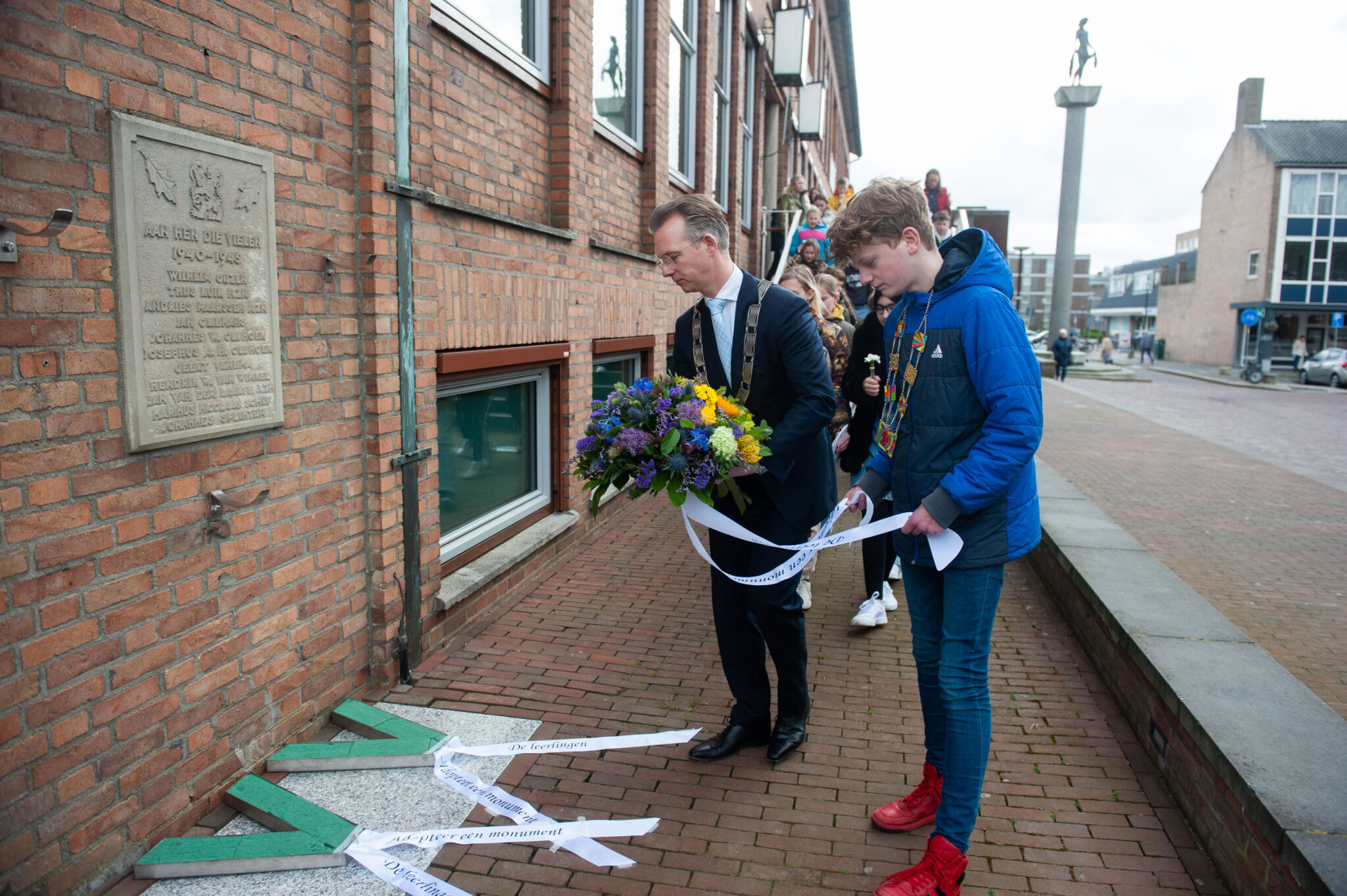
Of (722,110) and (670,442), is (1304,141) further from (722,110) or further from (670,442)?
(670,442)

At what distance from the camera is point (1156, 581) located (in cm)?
470

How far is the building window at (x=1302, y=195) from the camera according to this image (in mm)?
43406

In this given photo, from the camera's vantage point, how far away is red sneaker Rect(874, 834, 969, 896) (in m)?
2.56

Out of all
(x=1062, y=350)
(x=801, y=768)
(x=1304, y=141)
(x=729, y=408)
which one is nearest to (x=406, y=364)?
(x=729, y=408)

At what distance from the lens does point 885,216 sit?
2.74m

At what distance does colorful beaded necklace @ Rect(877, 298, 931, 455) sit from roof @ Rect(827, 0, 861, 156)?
93.9 feet

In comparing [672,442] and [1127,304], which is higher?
[1127,304]

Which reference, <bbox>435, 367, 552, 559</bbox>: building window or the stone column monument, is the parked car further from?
<bbox>435, 367, 552, 559</bbox>: building window

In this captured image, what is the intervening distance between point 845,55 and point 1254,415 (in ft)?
65.5

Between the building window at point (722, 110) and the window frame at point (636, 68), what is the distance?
9.60 feet

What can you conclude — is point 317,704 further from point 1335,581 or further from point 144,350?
point 1335,581

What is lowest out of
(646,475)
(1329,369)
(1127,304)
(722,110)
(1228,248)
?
(1329,369)

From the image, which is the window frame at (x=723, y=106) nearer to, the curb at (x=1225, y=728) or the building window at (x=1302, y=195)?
the curb at (x=1225, y=728)

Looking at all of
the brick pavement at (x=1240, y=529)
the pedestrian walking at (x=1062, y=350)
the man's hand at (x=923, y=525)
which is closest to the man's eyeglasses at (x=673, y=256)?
the man's hand at (x=923, y=525)
